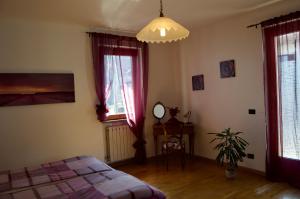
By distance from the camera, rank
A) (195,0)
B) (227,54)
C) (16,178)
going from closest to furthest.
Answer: (16,178) < (195,0) < (227,54)

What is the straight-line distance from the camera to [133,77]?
439 cm

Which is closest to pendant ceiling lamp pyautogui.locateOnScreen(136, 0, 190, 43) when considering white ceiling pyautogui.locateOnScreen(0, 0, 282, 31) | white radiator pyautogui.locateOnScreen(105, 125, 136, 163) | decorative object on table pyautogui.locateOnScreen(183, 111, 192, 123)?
white ceiling pyautogui.locateOnScreen(0, 0, 282, 31)

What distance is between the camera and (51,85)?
3.64m

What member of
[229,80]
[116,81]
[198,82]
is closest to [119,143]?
[116,81]

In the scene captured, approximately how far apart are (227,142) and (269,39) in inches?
61.6

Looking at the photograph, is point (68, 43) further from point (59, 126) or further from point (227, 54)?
point (227, 54)

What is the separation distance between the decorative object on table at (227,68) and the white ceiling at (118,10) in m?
0.73

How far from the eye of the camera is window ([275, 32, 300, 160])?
303 cm

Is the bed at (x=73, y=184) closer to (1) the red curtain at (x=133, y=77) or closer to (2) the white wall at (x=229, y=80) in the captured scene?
(1) the red curtain at (x=133, y=77)

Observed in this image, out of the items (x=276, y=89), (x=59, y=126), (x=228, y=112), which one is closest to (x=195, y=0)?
(x=276, y=89)

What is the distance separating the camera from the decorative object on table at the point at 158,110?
178 inches

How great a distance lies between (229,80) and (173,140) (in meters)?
1.38

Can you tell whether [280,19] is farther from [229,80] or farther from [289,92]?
[229,80]

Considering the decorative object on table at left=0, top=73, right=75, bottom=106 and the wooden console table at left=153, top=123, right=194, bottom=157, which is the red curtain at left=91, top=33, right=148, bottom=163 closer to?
the wooden console table at left=153, top=123, right=194, bottom=157
